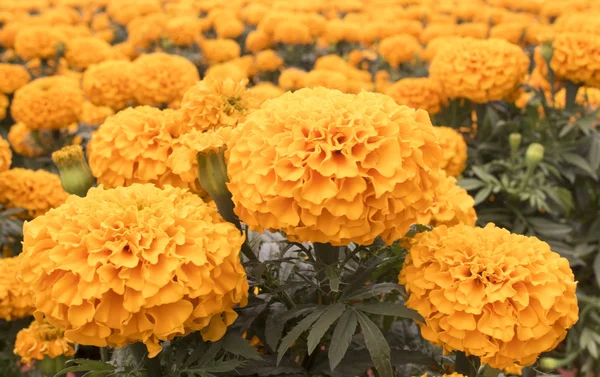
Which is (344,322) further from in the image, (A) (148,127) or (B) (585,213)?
(B) (585,213)

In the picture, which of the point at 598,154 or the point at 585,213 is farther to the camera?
the point at 585,213

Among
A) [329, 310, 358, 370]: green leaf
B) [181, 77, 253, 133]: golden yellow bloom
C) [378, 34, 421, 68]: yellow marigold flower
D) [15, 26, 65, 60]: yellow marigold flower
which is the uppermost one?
[181, 77, 253, 133]: golden yellow bloom

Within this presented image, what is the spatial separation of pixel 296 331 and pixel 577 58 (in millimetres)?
1922

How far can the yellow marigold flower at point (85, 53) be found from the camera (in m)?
3.70

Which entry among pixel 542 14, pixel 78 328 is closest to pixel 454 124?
pixel 78 328

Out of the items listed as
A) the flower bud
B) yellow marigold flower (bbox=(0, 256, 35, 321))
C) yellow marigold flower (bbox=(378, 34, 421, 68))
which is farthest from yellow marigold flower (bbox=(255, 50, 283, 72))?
the flower bud

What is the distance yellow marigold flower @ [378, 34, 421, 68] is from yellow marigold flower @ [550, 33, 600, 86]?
1.43 meters

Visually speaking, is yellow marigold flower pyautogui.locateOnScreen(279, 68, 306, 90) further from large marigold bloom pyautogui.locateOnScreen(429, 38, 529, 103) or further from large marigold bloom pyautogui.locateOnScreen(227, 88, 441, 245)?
Answer: large marigold bloom pyautogui.locateOnScreen(227, 88, 441, 245)

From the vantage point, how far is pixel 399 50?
388 cm

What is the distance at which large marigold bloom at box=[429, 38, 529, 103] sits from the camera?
8.05 ft

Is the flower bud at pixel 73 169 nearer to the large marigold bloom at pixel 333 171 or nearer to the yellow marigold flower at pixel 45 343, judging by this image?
the yellow marigold flower at pixel 45 343

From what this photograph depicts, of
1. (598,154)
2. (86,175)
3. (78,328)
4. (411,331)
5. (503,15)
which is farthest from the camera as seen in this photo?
(503,15)

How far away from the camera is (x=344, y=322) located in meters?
1.17

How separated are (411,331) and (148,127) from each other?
35.7 inches
